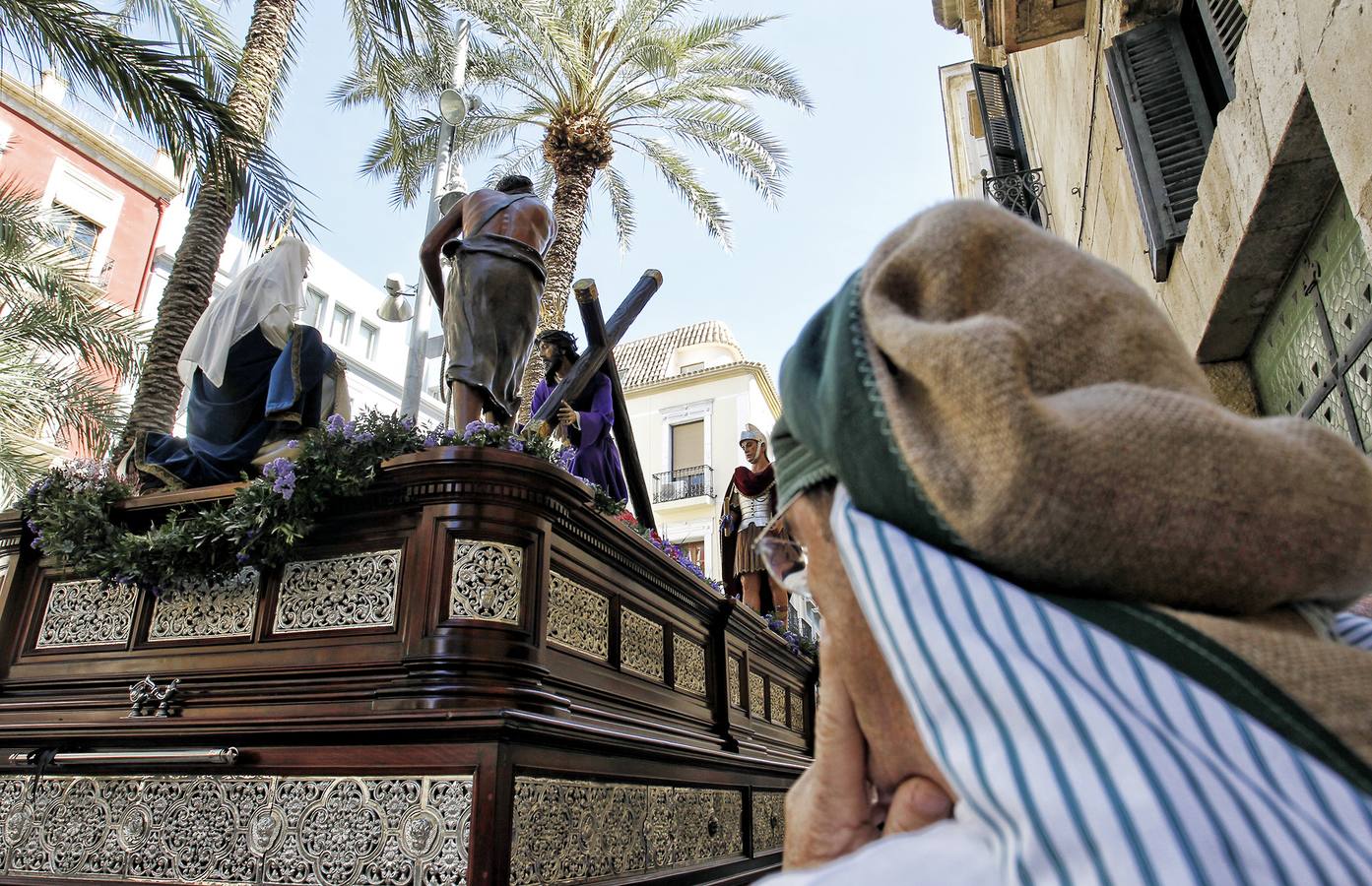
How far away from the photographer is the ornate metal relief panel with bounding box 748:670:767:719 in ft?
16.6

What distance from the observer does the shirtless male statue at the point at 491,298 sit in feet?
13.7

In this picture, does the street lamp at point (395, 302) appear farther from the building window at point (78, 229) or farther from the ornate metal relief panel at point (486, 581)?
the building window at point (78, 229)

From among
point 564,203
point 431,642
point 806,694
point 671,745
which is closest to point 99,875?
point 431,642

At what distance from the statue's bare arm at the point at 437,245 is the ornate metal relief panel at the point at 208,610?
1786 millimetres

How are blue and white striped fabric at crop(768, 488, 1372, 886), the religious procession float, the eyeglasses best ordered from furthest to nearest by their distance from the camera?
the religious procession float < the eyeglasses < blue and white striped fabric at crop(768, 488, 1372, 886)

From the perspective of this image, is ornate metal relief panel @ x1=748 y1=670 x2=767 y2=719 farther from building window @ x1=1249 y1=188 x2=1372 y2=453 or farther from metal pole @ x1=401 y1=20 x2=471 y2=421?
metal pole @ x1=401 y1=20 x2=471 y2=421

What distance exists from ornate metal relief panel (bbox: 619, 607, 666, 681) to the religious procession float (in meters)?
0.01

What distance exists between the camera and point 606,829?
9.57 feet

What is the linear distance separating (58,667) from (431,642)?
6.10 feet

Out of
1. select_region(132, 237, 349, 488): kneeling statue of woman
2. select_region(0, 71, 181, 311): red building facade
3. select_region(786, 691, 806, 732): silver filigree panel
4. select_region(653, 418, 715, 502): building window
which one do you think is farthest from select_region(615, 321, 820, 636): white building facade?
select_region(132, 237, 349, 488): kneeling statue of woman

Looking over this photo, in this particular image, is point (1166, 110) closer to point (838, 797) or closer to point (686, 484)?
point (838, 797)

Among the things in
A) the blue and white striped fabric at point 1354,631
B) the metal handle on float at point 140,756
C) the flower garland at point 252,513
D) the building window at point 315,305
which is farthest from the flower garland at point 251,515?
A: the building window at point 315,305

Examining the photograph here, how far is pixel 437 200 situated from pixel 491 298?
5.04 meters

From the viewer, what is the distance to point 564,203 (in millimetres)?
12164
